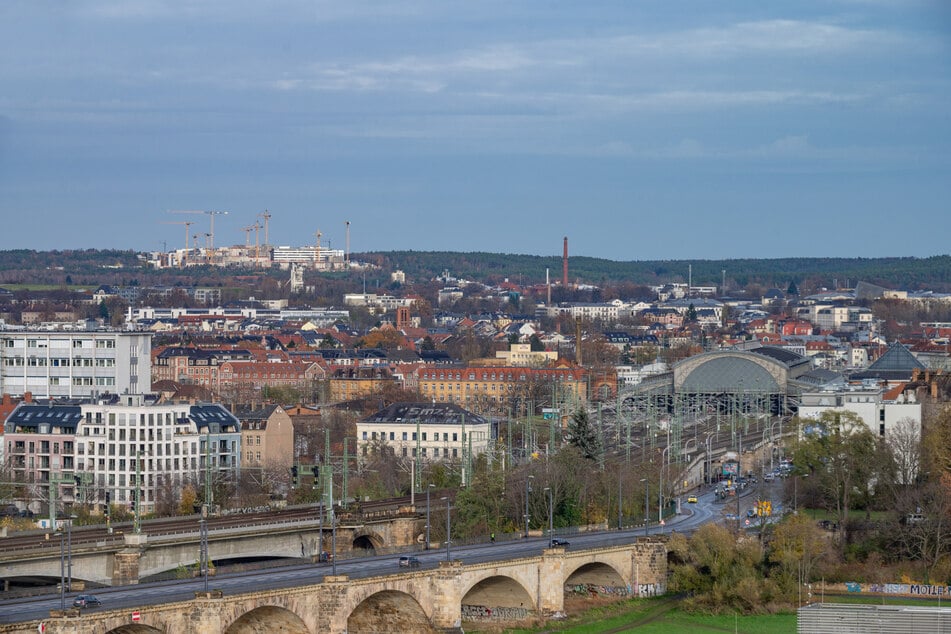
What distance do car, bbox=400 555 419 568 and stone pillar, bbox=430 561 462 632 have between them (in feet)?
2.63

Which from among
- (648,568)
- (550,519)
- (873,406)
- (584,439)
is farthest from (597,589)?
(873,406)

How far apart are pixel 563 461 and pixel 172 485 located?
13878mm

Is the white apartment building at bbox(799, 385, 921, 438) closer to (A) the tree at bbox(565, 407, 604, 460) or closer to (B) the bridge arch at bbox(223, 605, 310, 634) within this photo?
(A) the tree at bbox(565, 407, 604, 460)

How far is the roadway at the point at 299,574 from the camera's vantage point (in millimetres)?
40031

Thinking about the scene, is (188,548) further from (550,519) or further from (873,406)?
(873,406)

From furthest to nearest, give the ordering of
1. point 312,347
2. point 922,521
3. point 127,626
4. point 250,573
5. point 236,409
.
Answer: point 312,347
point 236,409
point 922,521
point 250,573
point 127,626

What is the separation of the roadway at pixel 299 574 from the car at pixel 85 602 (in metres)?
0.22

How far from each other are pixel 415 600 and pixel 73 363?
46.9 m

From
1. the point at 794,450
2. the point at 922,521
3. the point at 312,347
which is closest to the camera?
the point at 922,521

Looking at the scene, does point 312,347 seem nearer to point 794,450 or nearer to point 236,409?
point 236,409

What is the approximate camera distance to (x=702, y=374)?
121m

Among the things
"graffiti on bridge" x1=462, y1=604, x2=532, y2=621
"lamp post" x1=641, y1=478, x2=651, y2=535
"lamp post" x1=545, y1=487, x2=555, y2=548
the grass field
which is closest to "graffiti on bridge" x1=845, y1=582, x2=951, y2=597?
the grass field

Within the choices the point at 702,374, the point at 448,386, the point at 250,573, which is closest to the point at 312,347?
the point at 448,386

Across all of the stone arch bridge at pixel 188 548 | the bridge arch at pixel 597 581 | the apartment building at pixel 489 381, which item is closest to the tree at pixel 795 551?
the bridge arch at pixel 597 581
